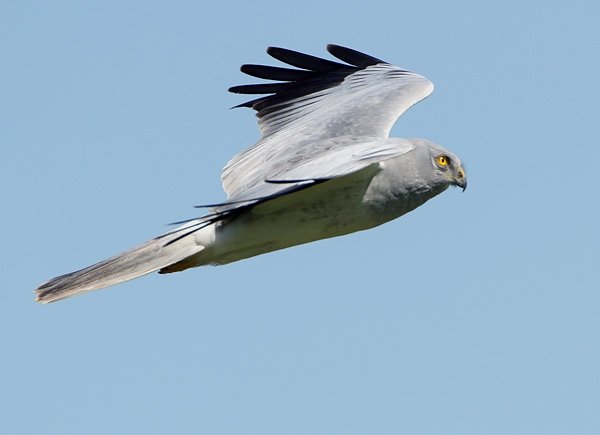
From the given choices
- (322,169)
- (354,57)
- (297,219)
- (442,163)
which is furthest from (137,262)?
(354,57)

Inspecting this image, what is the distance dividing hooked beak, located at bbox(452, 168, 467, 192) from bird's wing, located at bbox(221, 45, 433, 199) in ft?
2.45

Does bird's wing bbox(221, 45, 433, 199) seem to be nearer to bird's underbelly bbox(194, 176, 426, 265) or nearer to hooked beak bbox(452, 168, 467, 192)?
bird's underbelly bbox(194, 176, 426, 265)

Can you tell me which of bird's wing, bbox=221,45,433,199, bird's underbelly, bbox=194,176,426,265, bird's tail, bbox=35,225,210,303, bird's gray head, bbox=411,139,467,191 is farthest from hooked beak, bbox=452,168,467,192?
bird's tail, bbox=35,225,210,303

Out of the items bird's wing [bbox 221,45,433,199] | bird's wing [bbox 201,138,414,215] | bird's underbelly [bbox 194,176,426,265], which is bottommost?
bird's underbelly [bbox 194,176,426,265]

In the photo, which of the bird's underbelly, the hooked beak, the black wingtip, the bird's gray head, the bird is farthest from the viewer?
the black wingtip

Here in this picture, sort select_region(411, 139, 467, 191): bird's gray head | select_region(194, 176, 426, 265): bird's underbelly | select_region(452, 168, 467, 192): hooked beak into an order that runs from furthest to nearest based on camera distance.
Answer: select_region(452, 168, 467, 192): hooked beak
select_region(411, 139, 467, 191): bird's gray head
select_region(194, 176, 426, 265): bird's underbelly

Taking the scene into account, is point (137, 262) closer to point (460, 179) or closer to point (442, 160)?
point (442, 160)

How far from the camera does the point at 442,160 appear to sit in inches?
398

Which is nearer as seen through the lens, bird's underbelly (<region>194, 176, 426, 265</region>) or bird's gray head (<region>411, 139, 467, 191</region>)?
bird's underbelly (<region>194, 176, 426, 265</region>)

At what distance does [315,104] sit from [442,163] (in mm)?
2100

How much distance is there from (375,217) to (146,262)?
72.5 inches

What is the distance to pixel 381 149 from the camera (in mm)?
8930

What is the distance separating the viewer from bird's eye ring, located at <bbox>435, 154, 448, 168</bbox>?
1006cm

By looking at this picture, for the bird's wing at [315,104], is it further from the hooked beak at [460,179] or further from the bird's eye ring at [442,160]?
the hooked beak at [460,179]
